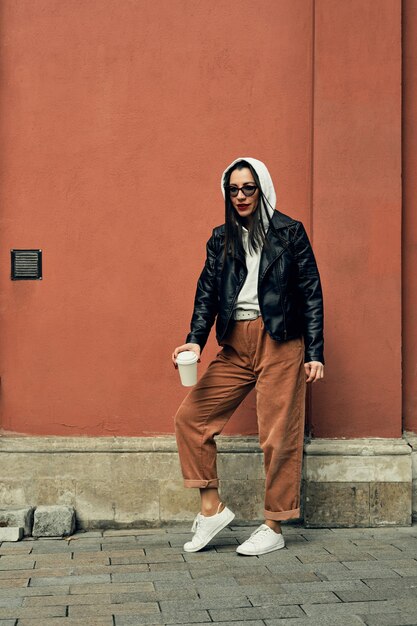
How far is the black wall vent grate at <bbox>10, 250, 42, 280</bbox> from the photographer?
5.58 metres

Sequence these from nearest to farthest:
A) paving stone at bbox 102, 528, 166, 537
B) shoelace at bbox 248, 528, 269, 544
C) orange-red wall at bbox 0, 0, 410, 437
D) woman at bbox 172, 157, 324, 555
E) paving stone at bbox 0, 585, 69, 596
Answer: paving stone at bbox 0, 585, 69, 596 < shoelace at bbox 248, 528, 269, 544 < woman at bbox 172, 157, 324, 555 < paving stone at bbox 102, 528, 166, 537 < orange-red wall at bbox 0, 0, 410, 437

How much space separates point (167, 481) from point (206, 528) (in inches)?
26.9

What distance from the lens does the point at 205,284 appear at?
5098 mm

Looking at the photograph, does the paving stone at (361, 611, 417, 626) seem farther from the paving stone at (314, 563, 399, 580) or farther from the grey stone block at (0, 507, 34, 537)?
the grey stone block at (0, 507, 34, 537)

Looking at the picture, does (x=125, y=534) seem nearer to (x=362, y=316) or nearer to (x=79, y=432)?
(x=79, y=432)

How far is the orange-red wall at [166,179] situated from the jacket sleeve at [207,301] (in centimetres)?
54

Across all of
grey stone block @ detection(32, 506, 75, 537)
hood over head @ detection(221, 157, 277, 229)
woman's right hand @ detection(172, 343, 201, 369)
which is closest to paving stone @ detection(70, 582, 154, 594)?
grey stone block @ detection(32, 506, 75, 537)

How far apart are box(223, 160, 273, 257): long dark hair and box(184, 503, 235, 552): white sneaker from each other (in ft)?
4.77

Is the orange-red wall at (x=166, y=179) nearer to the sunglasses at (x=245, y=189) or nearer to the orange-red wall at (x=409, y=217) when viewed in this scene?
the orange-red wall at (x=409, y=217)

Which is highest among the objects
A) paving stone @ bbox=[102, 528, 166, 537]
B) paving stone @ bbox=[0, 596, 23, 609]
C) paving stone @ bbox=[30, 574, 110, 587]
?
paving stone @ bbox=[0, 596, 23, 609]

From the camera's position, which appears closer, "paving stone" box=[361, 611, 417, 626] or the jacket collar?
"paving stone" box=[361, 611, 417, 626]

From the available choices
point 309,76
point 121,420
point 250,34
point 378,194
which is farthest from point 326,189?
point 121,420

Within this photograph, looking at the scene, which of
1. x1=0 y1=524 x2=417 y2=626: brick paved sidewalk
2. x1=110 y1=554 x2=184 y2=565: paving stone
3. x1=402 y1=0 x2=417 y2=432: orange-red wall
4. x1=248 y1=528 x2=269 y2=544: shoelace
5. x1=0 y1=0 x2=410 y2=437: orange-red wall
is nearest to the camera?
x1=0 y1=524 x2=417 y2=626: brick paved sidewalk

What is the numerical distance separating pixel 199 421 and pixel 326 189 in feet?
5.50
